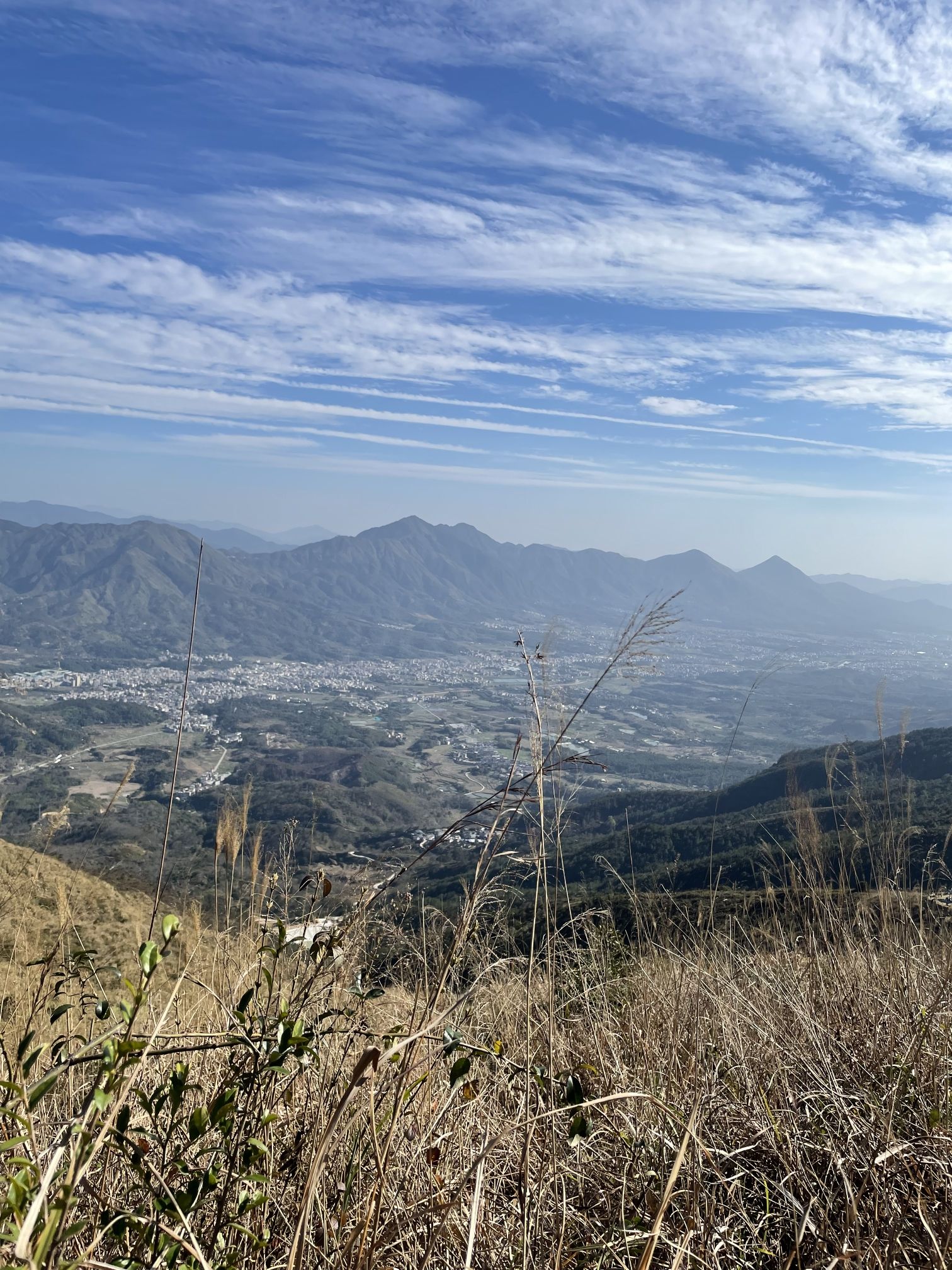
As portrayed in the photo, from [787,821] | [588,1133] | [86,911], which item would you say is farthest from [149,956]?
[86,911]

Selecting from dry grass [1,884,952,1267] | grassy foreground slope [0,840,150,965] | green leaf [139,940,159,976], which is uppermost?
green leaf [139,940,159,976]

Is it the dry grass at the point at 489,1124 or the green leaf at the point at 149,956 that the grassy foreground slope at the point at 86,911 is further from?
the green leaf at the point at 149,956

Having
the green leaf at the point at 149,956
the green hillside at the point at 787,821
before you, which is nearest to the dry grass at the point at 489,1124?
the green leaf at the point at 149,956

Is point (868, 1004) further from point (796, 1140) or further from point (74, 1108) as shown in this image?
point (74, 1108)

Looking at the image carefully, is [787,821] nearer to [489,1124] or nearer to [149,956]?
[489,1124]

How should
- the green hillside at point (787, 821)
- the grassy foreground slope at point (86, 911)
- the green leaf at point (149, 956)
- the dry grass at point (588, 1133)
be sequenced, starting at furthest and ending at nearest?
the grassy foreground slope at point (86, 911) < the green hillside at point (787, 821) < the dry grass at point (588, 1133) < the green leaf at point (149, 956)

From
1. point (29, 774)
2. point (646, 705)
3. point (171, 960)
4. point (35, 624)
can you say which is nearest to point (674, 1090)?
point (171, 960)

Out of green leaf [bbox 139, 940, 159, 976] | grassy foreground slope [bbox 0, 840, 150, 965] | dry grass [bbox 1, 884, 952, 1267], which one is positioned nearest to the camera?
green leaf [bbox 139, 940, 159, 976]

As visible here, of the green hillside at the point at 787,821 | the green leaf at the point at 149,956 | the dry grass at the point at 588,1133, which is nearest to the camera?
the green leaf at the point at 149,956

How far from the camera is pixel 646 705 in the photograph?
3910 inches

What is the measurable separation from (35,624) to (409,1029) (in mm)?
162865

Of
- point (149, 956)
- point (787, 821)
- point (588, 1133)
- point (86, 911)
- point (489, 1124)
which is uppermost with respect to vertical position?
point (149, 956)

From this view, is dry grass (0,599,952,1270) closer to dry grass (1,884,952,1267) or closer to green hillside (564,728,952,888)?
dry grass (1,884,952,1267)

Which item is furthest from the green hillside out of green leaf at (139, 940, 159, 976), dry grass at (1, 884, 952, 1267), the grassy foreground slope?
the grassy foreground slope
